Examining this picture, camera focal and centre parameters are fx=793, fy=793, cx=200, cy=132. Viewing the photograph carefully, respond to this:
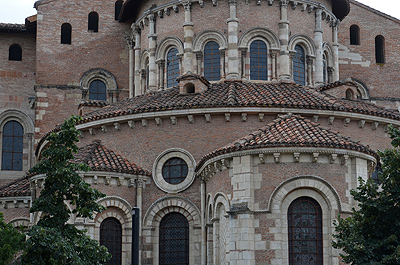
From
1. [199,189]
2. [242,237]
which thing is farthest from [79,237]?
[199,189]

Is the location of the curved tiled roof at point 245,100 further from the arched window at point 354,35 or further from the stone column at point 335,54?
the arched window at point 354,35

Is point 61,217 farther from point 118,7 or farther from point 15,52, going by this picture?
point 15,52

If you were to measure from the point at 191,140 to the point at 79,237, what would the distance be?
871 cm

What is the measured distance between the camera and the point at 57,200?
84.5 feet

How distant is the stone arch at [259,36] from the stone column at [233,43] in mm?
398

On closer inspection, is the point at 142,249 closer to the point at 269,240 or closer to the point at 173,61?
the point at 269,240

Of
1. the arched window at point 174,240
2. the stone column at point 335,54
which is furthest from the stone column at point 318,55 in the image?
the arched window at point 174,240

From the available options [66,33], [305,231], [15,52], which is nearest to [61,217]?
[305,231]

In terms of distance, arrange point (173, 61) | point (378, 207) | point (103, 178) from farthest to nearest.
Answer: point (173, 61)
point (103, 178)
point (378, 207)

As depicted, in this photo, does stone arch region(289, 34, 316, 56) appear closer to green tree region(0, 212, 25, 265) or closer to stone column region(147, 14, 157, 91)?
stone column region(147, 14, 157, 91)

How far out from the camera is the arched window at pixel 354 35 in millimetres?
43938

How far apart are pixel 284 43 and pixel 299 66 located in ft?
4.82

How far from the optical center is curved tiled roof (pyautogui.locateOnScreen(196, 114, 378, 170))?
27656 millimetres

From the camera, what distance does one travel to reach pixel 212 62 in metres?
36.9
